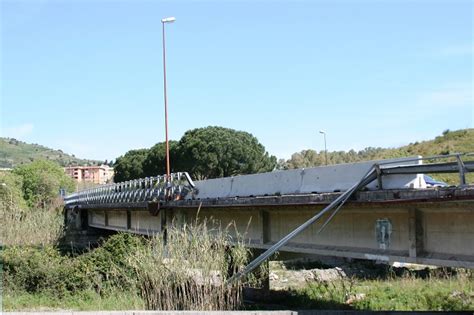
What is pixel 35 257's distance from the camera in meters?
22.4

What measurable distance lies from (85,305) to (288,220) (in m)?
6.54

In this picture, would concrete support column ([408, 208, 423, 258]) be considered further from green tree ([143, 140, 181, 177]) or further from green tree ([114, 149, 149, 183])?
green tree ([114, 149, 149, 183])

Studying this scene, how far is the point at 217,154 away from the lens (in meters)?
64.7

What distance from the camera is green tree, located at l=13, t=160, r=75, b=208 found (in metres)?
82.8

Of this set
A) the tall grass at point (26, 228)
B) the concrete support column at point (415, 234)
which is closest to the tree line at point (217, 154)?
the tall grass at point (26, 228)

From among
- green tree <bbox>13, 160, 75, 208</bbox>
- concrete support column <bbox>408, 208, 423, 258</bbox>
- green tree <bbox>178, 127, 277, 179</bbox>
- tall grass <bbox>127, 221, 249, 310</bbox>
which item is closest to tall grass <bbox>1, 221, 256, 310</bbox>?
tall grass <bbox>127, 221, 249, 310</bbox>

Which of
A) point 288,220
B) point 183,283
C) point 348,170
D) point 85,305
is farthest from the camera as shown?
point 85,305

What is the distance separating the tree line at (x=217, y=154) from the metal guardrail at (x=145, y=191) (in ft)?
71.9

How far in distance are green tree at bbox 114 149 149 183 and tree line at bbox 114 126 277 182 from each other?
8463 millimetres

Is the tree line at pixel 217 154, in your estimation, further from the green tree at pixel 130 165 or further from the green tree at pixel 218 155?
the green tree at pixel 130 165

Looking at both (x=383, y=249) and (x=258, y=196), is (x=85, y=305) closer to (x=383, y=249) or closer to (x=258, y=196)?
(x=258, y=196)

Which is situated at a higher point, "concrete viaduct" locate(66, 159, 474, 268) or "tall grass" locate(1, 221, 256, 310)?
"concrete viaduct" locate(66, 159, 474, 268)

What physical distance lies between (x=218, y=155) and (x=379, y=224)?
176ft

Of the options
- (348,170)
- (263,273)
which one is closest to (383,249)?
(348,170)
